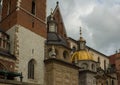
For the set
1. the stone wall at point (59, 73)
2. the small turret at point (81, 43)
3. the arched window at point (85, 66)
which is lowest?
the stone wall at point (59, 73)

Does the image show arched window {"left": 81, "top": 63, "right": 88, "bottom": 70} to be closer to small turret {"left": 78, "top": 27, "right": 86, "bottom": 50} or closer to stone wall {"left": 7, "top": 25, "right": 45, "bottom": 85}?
small turret {"left": 78, "top": 27, "right": 86, "bottom": 50}

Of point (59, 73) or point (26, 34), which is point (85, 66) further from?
point (26, 34)

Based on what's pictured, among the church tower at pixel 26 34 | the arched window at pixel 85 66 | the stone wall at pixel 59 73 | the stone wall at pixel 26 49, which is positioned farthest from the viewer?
the arched window at pixel 85 66

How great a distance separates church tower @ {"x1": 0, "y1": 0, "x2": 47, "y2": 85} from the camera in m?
35.4

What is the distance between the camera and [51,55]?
39312mm

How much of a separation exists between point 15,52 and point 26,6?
24.1ft

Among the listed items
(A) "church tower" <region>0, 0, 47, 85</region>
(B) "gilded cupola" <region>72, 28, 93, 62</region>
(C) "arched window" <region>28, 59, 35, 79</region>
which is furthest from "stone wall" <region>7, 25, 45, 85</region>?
(B) "gilded cupola" <region>72, 28, 93, 62</region>

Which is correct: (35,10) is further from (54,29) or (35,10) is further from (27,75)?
(27,75)

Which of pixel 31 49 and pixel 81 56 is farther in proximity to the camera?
pixel 81 56

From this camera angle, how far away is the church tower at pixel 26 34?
35.4 m

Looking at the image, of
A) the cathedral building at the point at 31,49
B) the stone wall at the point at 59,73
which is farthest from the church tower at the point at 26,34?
the stone wall at the point at 59,73

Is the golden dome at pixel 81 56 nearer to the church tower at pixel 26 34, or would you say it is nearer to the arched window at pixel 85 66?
the arched window at pixel 85 66

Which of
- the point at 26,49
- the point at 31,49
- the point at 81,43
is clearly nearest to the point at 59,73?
the point at 31,49

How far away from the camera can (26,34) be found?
37.1 m
